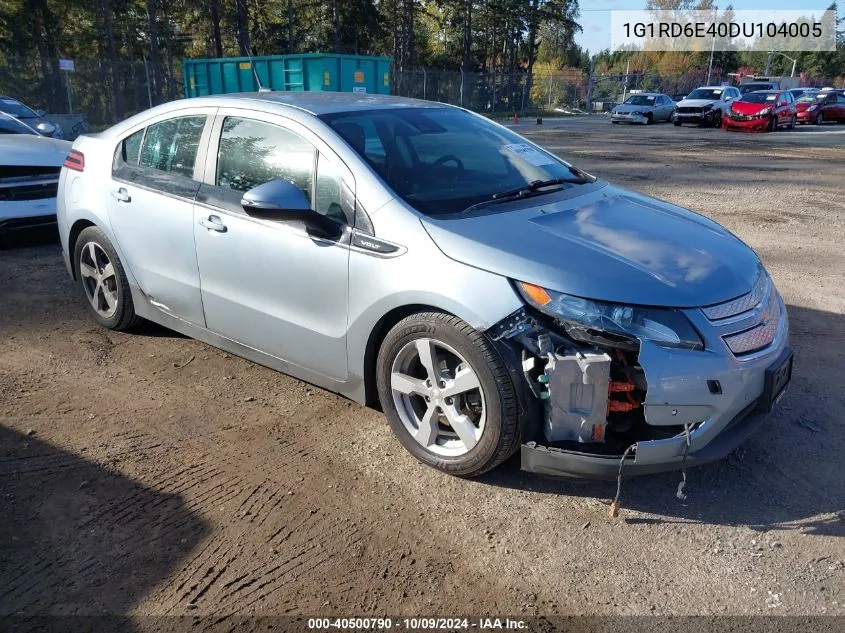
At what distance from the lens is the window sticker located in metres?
4.23

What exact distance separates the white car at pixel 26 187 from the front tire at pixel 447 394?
214 inches

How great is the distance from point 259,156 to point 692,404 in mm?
2556

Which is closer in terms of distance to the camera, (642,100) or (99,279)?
(99,279)

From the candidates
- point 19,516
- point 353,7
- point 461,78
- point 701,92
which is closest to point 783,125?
point 701,92

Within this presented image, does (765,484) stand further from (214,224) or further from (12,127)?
(12,127)

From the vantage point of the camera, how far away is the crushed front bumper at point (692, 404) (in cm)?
276

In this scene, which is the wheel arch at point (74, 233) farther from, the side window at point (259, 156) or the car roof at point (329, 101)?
the side window at point (259, 156)

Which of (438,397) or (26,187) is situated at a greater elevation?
(26,187)

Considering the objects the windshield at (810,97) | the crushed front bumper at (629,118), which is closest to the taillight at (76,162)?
the crushed front bumper at (629,118)

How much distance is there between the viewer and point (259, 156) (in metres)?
3.83

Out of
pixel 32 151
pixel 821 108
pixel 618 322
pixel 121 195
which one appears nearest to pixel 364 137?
pixel 618 322

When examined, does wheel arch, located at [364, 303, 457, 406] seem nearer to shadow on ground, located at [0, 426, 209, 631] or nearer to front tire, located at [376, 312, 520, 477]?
front tire, located at [376, 312, 520, 477]

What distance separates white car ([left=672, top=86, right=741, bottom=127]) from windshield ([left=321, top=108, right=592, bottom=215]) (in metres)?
26.9

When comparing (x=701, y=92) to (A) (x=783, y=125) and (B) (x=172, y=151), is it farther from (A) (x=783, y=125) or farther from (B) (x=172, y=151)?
(B) (x=172, y=151)
